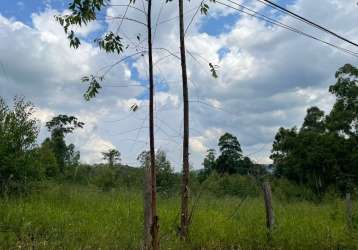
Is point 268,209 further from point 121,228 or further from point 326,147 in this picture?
point 326,147

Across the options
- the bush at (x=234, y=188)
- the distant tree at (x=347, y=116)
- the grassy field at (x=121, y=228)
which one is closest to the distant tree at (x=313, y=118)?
the distant tree at (x=347, y=116)

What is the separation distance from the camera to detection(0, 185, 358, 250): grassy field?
9.62 m

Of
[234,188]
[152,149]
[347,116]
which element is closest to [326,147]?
[347,116]

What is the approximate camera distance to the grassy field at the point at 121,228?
31.6ft

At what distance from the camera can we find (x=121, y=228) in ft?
36.4

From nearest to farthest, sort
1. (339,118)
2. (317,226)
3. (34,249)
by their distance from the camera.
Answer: (34,249)
(317,226)
(339,118)

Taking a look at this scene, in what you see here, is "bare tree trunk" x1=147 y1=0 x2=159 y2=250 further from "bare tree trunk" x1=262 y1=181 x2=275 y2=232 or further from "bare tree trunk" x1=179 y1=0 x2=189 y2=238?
"bare tree trunk" x1=262 y1=181 x2=275 y2=232

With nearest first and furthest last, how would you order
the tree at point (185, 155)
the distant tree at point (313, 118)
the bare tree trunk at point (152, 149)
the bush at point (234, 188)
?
the bare tree trunk at point (152, 149) < the tree at point (185, 155) < the bush at point (234, 188) < the distant tree at point (313, 118)

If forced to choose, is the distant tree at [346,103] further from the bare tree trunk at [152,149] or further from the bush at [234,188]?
the bare tree trunk at [152,149]

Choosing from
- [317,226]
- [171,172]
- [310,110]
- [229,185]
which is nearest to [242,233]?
[317,226]

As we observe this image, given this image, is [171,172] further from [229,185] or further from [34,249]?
[34,249]

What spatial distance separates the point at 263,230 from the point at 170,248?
3.48m

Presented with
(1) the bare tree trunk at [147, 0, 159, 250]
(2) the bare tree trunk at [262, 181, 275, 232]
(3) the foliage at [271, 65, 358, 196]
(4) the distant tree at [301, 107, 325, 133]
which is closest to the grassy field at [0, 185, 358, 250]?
(2) the bare tree trunk at [262, 181, 275, 232]

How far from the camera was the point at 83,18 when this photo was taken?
555 cm
